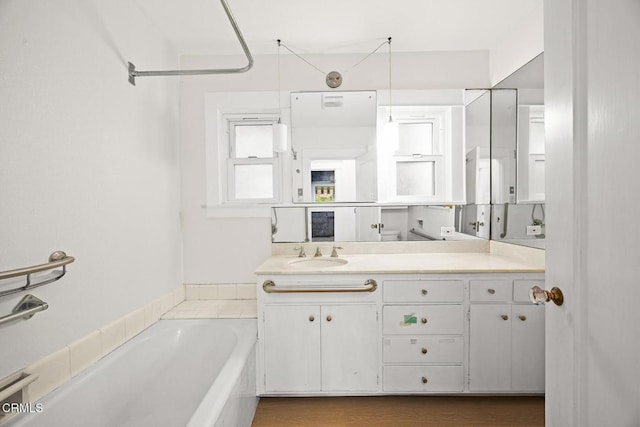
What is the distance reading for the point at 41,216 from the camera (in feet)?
4.23

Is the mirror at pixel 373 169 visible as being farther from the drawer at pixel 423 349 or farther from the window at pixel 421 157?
the drawer at pixel 423 349

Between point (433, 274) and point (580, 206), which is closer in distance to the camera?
point (580, 206)

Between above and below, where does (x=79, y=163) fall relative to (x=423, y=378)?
above

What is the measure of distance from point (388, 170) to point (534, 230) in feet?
3.50

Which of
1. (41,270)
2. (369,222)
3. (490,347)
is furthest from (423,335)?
(41,270)

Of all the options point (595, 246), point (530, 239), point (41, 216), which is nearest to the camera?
point (595, 246)

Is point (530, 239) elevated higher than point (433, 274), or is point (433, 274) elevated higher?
point (530, 239)

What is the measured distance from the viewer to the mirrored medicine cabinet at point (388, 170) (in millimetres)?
2520

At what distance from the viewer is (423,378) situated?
1.99m

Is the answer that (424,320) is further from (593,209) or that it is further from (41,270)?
(41,270)

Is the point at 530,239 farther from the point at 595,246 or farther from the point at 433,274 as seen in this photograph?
the point at 595,246

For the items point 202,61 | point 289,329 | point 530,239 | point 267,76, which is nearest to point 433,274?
point 530,239

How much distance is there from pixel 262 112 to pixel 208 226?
1012 mm

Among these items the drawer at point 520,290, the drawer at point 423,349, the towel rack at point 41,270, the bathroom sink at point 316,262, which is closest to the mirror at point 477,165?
the drawer at point 520,290
